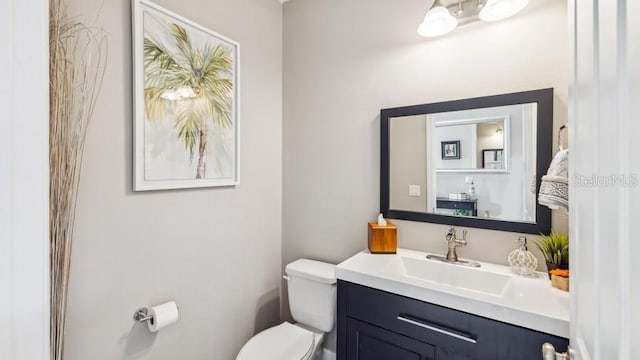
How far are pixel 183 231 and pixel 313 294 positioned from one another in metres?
0.83

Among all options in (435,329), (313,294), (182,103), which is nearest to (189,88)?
(182,103)

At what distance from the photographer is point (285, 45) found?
83.9 inches

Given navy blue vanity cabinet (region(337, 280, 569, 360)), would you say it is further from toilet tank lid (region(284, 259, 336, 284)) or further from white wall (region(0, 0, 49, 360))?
white wall (region(0, 0, 49, 360))

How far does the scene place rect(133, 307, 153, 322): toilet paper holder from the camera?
4.24 feet

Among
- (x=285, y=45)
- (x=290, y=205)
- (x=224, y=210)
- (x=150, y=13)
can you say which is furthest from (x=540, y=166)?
(x=150, y=13)

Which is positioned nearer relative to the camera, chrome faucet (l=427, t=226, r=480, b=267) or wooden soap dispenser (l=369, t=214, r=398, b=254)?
chrome faucet (l=427, t=226, r=480, b=267)

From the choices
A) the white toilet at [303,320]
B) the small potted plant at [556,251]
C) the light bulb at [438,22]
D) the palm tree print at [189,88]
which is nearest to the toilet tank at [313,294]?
the white toilet at [303,320]

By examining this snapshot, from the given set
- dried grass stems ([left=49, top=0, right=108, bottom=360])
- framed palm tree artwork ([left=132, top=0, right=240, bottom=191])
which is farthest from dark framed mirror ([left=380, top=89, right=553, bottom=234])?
dried grass stems ([left=49, top=0, right=108, bottom=360])

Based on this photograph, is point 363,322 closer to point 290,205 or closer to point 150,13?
point 290,205

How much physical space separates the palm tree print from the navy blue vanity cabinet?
1.07m

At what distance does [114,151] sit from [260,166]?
888mm

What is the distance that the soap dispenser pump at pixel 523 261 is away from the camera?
127 cm

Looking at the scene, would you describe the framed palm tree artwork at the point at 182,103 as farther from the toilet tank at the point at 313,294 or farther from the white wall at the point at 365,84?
the toilet tank at the point at 313,294

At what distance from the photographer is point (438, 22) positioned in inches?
56.6
